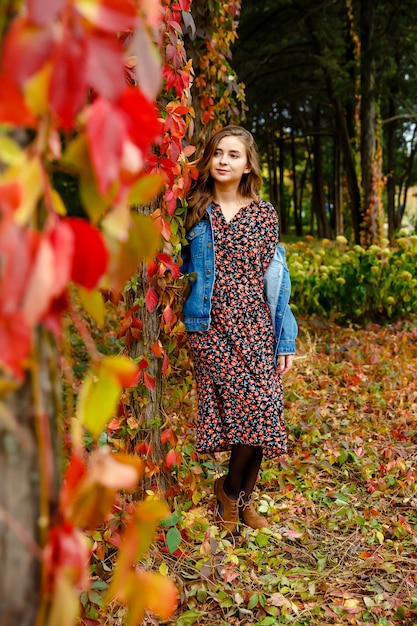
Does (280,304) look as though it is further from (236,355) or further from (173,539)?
(173,539)

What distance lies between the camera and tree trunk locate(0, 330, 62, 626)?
0.63m

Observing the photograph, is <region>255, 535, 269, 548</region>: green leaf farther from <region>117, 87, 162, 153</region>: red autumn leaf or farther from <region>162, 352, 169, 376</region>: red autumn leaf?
<region>117, 87, 162, 153</region>: red autumn leaf

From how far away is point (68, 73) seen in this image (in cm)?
55

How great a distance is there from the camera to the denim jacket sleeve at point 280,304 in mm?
2600

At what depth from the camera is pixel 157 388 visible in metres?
2.34

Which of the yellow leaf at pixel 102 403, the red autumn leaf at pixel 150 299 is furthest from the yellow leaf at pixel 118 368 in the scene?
the red autumn leaf at pixel 150 299

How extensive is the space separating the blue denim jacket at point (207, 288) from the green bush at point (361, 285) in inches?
115

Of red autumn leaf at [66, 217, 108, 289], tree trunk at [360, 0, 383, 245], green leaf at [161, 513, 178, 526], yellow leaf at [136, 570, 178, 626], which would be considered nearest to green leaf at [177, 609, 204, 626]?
green leaf at [161, 513, 178, 526]

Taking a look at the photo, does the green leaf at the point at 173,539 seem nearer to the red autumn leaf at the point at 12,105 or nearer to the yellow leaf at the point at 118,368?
the yellow leaf at the point at 118,368

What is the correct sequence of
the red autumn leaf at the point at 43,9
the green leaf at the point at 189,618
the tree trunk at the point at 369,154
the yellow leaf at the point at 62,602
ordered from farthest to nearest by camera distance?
the tree trunk at the point at 369,154 < the green leaf at the point at 189,618 < the yellow leaf at the point at 62,602 < the red autumn leaf at the point at 43,9

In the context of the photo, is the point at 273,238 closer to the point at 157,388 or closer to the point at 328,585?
the point at 157,388

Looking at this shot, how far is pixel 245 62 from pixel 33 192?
10116 mm

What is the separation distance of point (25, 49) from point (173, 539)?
6.46 feet

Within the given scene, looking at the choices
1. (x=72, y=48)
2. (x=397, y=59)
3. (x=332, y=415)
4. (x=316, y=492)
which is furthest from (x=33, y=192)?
(x=397, y=59)
